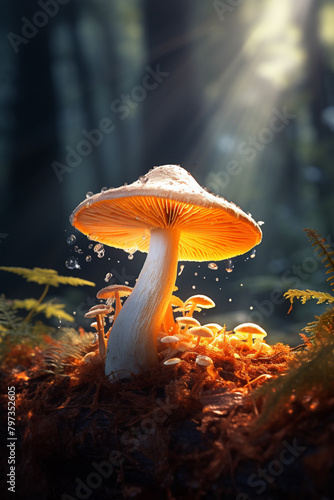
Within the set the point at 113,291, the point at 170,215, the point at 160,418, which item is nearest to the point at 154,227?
the point at 170,215

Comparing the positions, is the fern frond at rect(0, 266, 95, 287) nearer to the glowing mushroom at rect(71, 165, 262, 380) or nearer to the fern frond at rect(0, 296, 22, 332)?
the fern frond at rect(0, 296, 22, 332)

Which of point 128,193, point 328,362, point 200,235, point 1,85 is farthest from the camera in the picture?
point 1,85

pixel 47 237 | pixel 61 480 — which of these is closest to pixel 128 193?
pixel 61 480

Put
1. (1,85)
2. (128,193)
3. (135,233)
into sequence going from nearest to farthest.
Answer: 1. (128,193)
2. (135,233)
3. (1,85)

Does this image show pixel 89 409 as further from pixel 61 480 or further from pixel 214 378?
pixel 214 378

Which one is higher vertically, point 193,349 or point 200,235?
point 200,235

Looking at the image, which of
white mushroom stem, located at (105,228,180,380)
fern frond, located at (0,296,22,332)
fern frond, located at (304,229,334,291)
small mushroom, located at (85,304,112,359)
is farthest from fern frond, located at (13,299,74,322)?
fern frond, located at (304,229,334,291)

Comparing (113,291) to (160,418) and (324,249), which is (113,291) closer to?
(160,418)
